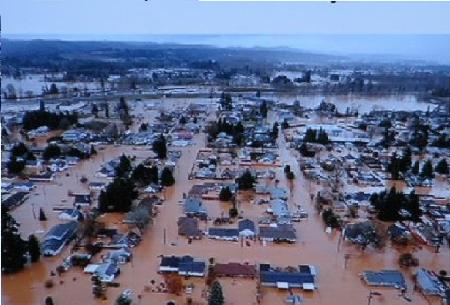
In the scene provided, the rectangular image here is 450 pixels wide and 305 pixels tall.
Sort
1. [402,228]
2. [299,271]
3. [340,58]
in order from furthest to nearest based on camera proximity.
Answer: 1. [340,58]
2. [402,228]
3. [299,271]

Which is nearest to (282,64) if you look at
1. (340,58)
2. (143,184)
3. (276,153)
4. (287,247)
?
(340,58)

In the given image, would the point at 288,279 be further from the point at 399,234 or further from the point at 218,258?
the point at 399,234

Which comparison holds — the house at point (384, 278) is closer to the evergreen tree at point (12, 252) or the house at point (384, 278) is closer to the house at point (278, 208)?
the house at point (278, 208)

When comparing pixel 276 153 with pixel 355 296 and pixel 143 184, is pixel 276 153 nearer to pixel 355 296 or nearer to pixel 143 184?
pixel 143 184

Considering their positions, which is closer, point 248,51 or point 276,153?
point 276,153

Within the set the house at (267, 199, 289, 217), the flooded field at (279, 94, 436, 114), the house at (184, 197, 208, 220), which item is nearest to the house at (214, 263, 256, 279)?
the house at (184, 197, 208, 220)

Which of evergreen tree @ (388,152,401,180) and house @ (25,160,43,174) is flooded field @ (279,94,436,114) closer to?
evergreen tree @ (388,152,401,180)
